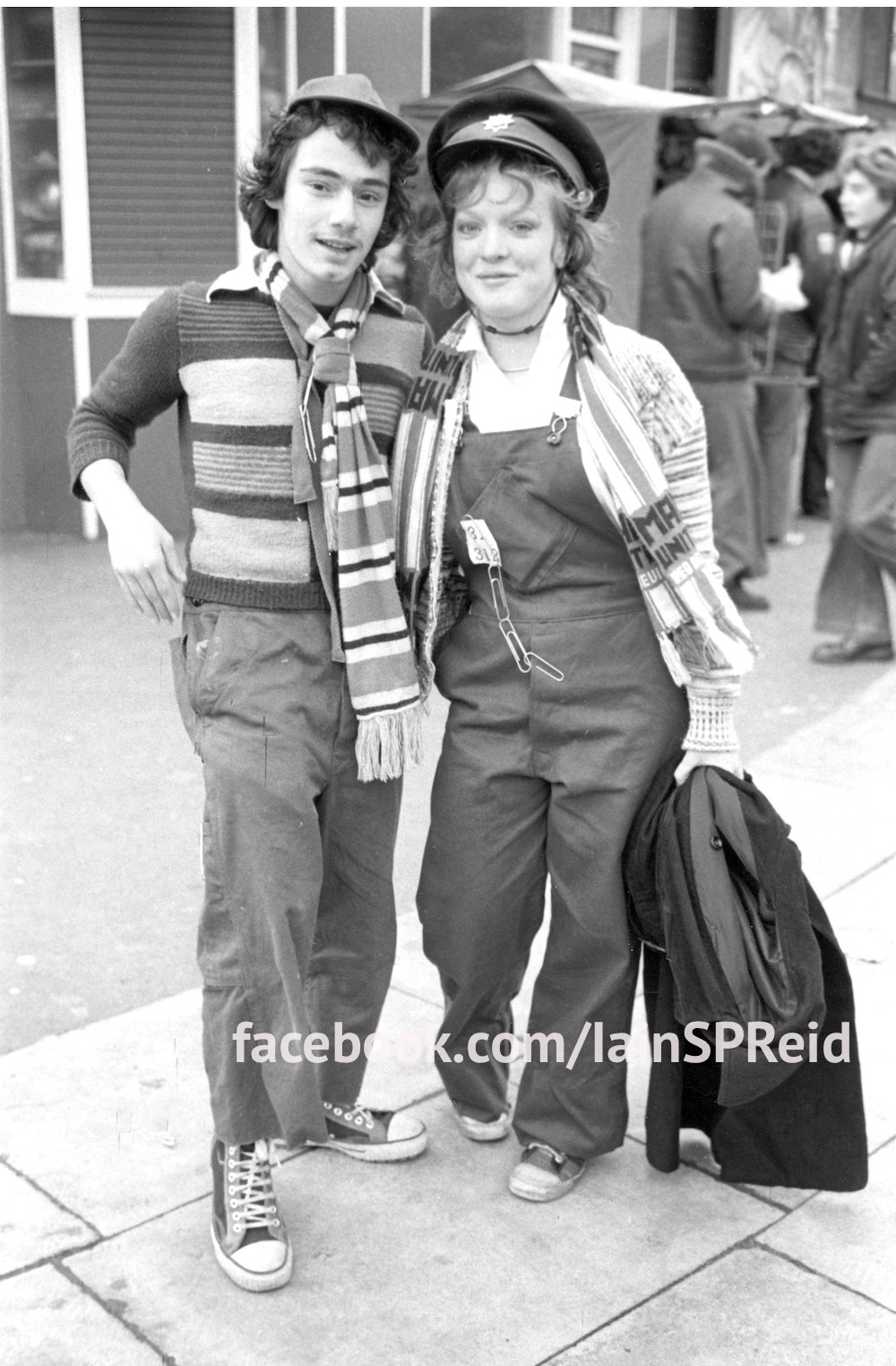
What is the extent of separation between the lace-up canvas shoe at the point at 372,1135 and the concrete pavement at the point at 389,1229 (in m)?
0.03

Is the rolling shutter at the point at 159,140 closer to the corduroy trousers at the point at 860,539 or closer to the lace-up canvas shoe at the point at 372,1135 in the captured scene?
the corduroy trousers at the point at 860,539

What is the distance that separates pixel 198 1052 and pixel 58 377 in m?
5.56

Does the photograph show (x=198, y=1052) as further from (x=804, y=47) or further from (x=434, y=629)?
(x=804, y=47)

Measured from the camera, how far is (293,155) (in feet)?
8.35

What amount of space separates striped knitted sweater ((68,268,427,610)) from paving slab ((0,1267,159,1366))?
1142mm

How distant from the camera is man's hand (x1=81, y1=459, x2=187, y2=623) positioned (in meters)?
2.41

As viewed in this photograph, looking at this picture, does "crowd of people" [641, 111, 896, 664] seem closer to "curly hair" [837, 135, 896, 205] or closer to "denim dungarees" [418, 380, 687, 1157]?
"curly hair" [837, 135, 896, 205]

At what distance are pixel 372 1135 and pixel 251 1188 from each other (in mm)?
368

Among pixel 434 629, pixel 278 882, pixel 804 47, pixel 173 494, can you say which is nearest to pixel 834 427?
pixel 173 494

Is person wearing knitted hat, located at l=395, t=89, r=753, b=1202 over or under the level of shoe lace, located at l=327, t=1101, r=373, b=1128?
over

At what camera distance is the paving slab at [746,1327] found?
92.8 inches

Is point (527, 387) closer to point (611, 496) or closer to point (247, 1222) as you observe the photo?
point (611, 496)

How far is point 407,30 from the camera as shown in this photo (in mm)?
8047

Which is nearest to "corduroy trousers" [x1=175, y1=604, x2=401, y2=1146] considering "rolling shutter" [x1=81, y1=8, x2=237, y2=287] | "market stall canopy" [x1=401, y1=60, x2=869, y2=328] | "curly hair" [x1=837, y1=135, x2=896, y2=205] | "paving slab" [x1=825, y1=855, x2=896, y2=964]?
"paving slab" [x1=825, y1=855, x2=896, y2=964]
